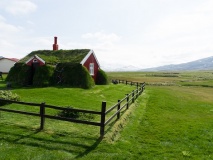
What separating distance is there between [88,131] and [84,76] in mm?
17833

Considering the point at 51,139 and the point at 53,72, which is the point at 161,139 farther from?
the point at 53,72

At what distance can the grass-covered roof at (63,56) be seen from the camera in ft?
102

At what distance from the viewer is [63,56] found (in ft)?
112

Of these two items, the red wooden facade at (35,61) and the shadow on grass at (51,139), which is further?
the red wooden facade at (35,61)

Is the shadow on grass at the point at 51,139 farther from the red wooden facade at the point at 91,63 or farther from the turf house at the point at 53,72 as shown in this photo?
the red wooden facade at the point at 91,63

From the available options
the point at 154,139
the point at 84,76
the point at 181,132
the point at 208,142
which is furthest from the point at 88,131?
the point at 84,76

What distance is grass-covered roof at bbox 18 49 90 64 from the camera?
30983mm

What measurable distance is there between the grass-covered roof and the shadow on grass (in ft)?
66.2

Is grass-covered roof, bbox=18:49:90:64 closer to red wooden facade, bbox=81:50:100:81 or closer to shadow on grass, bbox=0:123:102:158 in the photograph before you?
red wooden facade, bbox=81:50:100:81

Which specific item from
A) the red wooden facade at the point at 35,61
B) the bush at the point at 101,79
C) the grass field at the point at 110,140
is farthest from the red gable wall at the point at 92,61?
the grass field at the point at 110,140

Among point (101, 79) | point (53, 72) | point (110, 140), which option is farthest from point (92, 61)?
point (110, 140)

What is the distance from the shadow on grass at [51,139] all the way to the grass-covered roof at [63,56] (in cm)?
2018

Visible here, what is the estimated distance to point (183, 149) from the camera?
9.95m

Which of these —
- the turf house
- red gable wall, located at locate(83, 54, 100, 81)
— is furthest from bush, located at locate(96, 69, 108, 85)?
the turf house
